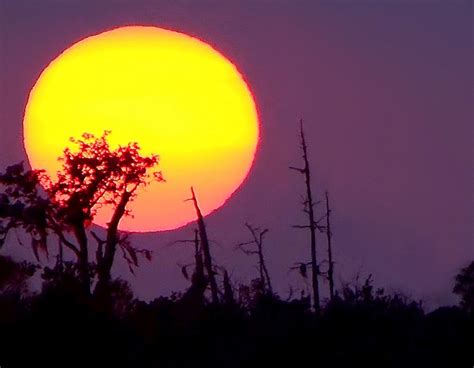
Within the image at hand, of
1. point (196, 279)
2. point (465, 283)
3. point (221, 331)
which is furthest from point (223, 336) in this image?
point (465, 283)

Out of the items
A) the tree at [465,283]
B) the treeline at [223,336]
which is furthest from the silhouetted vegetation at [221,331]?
the tree at [465,283]

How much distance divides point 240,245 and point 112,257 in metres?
10.1

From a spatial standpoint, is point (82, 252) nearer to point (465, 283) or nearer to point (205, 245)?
point (205, 245)

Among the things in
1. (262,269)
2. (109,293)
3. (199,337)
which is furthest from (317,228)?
(199,337)

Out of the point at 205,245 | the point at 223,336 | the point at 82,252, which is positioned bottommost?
the point at 223,336

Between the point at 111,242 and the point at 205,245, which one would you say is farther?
the point at 205,245

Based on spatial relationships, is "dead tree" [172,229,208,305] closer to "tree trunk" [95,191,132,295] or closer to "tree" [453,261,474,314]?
"tree trunk" [95,191,132,295]

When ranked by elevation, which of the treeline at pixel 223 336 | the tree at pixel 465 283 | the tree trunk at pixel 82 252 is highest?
the tree at pixel 465 283

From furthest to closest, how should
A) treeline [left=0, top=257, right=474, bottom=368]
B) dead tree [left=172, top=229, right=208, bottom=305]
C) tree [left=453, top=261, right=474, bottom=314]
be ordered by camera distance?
tree [left=453, top=261, right=474, bottom=314]
dead tree [left=172, top=229, right=208, bottom=305]
treeline [left=0, top=257, right=474, bottom=368]

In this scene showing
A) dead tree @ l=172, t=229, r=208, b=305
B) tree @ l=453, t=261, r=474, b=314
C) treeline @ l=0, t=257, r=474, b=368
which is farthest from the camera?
tree @ l=453, t=261, r=474, b=314

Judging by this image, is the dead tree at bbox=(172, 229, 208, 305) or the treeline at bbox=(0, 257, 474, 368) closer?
the treeline at bbox=(0, 257, 474, 368)

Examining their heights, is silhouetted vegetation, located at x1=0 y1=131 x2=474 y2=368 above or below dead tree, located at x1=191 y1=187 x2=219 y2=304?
below

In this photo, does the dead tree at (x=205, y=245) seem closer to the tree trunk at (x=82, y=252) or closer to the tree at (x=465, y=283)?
the tree trunk at (x=82, y=252)

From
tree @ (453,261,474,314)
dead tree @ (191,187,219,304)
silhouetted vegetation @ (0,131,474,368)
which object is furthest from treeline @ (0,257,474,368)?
tree @ (453,261,474,314)
